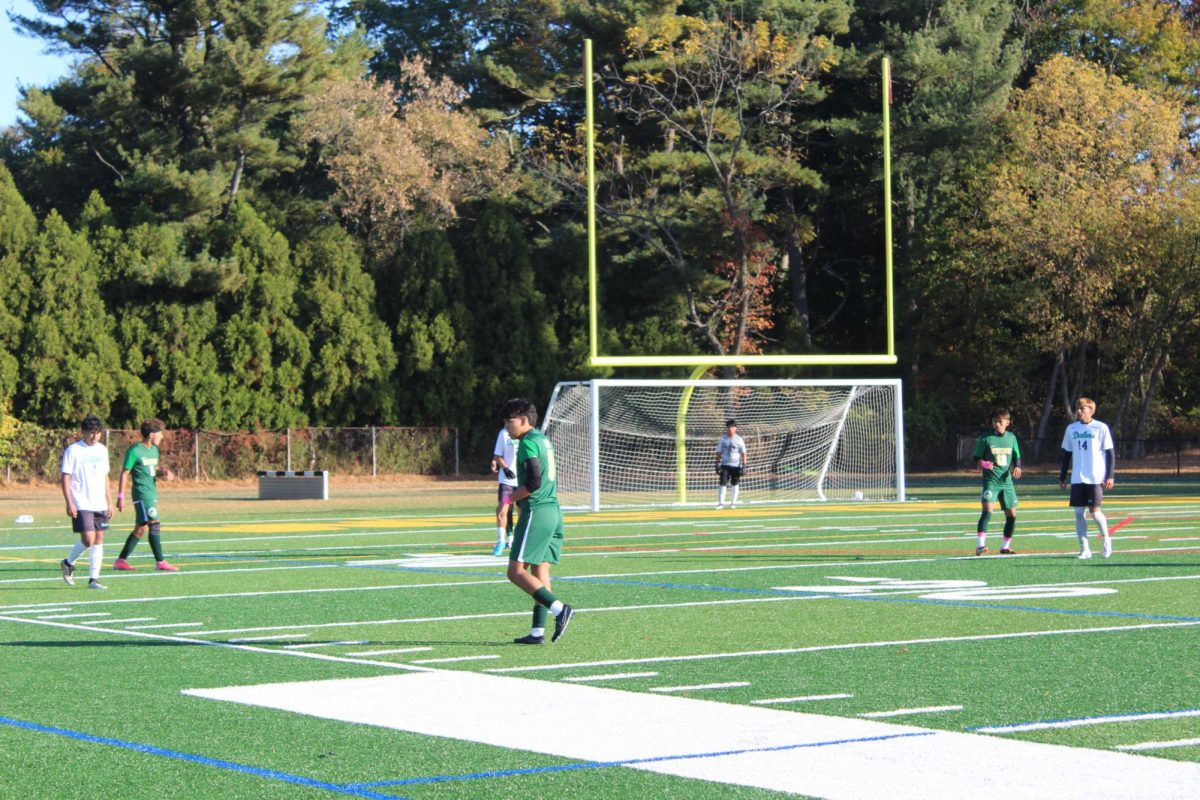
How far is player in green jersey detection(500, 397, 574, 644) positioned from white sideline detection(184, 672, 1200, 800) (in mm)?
1624

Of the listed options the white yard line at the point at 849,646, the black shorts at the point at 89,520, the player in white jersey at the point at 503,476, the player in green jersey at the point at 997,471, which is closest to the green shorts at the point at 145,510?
the black shorts at the point at 89,520

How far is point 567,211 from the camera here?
194ft

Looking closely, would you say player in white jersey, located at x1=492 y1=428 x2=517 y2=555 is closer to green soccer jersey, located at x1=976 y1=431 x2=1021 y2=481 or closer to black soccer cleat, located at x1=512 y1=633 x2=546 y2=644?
green soccer jersey, located at x1=976 y1=431 x2=1021 y2=481

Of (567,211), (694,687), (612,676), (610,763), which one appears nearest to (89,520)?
(612,676)

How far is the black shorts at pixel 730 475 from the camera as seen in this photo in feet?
115

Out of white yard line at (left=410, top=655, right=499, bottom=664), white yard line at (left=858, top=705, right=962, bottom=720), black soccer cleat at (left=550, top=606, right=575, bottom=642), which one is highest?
black soccer cleat at (left=550, top=606, right=575, bottom=642)

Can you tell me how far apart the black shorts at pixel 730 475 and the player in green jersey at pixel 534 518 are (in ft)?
75.3

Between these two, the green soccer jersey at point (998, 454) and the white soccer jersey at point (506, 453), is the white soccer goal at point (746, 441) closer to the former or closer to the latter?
the white soccer jersey at point (506, 453)

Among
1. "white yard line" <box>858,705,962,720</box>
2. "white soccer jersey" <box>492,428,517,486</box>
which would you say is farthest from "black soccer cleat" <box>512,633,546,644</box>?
"white soccer jersey" <box>492,428,517,486</box>

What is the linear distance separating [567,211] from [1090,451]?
40.6 metres

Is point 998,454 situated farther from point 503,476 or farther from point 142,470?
point 142,470

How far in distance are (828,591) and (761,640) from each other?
3.91 metres

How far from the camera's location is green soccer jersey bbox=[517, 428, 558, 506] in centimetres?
1194

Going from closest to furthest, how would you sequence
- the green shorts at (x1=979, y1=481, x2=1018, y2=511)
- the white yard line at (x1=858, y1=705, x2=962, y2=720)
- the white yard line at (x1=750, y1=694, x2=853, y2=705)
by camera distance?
the white yard line at (x1=858, y1=705, x2=962, y2=720) → the white yard line at (x1=750, y1=694, x2=853, y2=705) → the green shorts at (x1=979, y1=481, x2=1018, y2=511)
